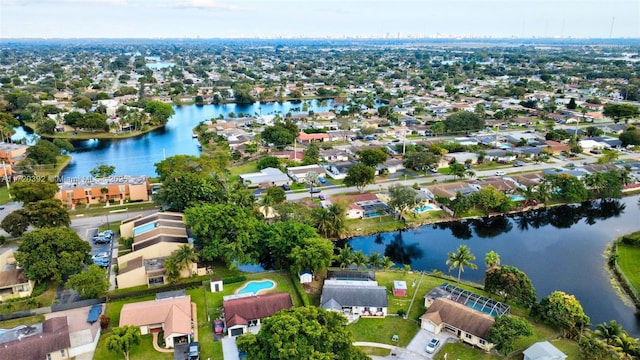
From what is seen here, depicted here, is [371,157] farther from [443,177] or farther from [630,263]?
[630,263]

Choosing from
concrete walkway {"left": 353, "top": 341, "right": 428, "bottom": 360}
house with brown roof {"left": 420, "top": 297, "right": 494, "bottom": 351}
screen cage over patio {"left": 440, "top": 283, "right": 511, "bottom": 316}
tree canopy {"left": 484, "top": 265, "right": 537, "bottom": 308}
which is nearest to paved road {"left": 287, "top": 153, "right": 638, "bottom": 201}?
screen cage over patio {"left": 440, "top": 283, "right": 511, "bottom": 316}

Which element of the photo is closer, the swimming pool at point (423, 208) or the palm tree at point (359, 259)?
the palm tree at point (359, 259)

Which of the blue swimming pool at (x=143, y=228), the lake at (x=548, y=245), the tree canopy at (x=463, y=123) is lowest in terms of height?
the lake at (x=548, y=245)

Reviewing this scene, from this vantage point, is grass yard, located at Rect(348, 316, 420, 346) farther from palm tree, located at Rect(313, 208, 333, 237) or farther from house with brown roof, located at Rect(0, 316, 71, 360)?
house with brown roof, located at Rect(0, 316, 71, 360)

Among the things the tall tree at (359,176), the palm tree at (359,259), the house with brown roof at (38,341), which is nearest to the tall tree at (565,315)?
the palm tree at (359,259)

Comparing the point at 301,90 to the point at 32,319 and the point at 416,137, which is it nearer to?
the point at 416,137

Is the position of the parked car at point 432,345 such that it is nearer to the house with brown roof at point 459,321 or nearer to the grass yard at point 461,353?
the grass yard at point 461,353
